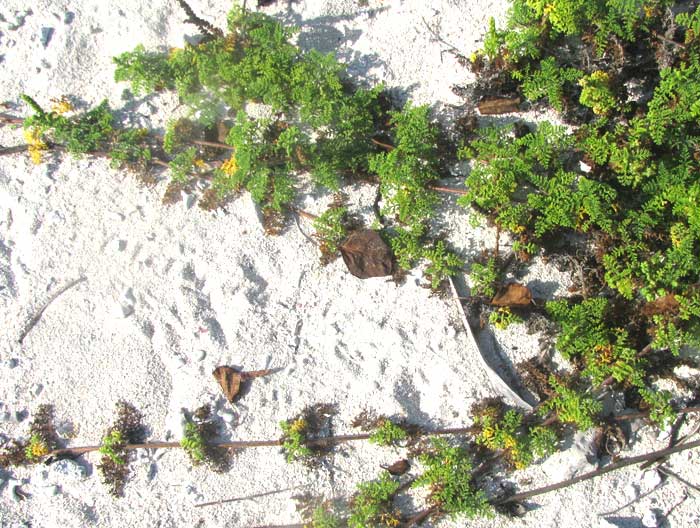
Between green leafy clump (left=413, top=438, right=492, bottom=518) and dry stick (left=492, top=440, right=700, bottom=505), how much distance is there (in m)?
0.19

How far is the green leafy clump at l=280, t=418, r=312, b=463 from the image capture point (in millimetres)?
4340

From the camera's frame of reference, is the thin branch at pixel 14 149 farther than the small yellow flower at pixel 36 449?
Yes

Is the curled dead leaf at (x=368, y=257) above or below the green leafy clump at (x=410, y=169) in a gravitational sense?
below

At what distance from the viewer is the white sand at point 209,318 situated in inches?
175

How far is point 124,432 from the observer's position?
4527mm

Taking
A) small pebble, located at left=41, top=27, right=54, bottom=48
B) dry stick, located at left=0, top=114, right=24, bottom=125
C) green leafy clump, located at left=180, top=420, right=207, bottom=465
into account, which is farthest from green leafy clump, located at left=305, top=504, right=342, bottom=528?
small pebble, located at left=41, top=27, right=54, bottom=48

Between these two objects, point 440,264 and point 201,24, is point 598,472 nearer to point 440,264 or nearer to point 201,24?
point 440,264

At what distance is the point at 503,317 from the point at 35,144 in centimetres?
369

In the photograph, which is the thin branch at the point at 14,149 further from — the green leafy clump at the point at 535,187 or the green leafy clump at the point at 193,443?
the green leafy clump at the point at 535,187

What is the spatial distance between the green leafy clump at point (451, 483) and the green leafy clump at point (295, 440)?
79 cm

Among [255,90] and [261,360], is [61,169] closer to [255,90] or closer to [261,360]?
[255,90]

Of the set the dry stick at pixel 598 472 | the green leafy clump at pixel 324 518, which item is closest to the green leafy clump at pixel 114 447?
the green leafy clump at pixel 324 518

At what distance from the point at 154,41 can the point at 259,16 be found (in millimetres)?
894

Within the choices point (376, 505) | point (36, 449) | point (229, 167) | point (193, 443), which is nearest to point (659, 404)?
point (376, 505)
